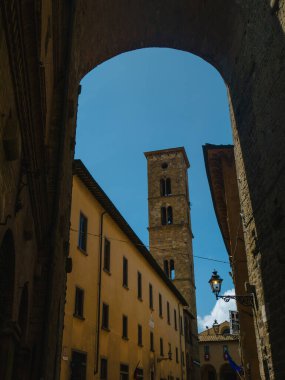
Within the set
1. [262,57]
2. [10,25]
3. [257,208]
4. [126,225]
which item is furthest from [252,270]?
[126,225]

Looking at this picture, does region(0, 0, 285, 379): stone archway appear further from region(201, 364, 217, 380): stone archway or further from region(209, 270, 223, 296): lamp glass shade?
region(201, 364, 217, 380): stone archway

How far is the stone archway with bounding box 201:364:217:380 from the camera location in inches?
1965

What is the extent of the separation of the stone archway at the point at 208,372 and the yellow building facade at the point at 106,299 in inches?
1130

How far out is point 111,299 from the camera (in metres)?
16.1

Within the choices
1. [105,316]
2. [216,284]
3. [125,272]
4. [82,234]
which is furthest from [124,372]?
[216,284]

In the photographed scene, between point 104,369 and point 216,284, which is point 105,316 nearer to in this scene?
point 104,369

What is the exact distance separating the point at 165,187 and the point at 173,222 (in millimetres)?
4649

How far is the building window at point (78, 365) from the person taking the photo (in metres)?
12.0

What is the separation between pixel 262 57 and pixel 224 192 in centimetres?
706

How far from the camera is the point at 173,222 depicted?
1710 inches

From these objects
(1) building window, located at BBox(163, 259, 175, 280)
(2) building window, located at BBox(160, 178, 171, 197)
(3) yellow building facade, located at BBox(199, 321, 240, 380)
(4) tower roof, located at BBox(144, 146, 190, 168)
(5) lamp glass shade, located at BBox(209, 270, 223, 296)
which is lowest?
(5) lamp glass shade, located at BBox(209, 270, 223, 296)

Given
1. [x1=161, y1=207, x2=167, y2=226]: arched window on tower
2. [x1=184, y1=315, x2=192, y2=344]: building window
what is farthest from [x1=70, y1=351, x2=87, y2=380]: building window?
[x1=161, y1=207, x2=167, y2=226]: arched window on tower

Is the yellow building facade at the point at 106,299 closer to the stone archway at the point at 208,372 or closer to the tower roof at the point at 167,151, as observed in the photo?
the tower roof at the point at 167,151

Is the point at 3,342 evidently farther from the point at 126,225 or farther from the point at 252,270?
the point at 126,225
